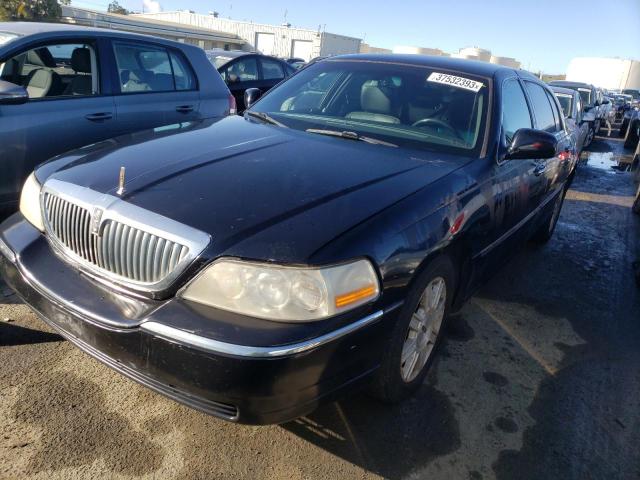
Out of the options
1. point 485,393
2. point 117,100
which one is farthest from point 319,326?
point 117,100

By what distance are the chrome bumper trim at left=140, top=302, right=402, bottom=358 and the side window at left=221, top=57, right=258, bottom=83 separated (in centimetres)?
894

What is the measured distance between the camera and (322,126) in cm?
314

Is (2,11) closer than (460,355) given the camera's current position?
No

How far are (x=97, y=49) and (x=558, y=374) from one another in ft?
14.1

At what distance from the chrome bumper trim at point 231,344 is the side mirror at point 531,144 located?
1.82 m

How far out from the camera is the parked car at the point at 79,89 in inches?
146

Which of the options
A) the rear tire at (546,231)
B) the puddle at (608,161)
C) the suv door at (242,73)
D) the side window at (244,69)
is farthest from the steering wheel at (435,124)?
the puddle at (608,161)

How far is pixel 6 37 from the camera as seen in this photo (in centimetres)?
390

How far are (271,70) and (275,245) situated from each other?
9.76m

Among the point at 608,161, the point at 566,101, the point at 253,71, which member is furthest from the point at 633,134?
the point at 253,71

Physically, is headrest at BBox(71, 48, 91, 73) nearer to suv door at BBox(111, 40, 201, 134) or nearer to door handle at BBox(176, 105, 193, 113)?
suv door at BBox(111, 40, 201, 134)

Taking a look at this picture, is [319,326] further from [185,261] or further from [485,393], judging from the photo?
[485,393]

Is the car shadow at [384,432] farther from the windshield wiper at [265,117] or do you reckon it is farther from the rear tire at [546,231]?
the rear tire at [546,231]

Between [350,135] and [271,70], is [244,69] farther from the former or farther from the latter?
[350,135]
